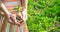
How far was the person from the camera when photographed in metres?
1.48

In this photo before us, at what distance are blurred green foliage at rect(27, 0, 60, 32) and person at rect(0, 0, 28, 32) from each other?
1.13m

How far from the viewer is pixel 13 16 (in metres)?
1.47

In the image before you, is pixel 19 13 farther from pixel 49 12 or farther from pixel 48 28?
pixel 49 12

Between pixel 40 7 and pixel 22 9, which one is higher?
pixel 22 9

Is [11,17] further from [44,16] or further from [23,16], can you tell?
[44,16]

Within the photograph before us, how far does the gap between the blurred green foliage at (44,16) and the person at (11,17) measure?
1126 millimetres

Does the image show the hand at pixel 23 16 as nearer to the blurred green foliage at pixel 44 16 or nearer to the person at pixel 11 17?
the person at pixel 11 17

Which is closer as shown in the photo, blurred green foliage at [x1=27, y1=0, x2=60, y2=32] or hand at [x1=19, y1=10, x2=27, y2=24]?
hand at [x1=19, y1=10, x2=27, y2=24]

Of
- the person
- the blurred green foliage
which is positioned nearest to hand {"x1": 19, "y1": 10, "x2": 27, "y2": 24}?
the person

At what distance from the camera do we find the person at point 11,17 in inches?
58.2

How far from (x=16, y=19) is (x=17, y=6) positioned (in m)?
0.21

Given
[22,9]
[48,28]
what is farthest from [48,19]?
[22,9]

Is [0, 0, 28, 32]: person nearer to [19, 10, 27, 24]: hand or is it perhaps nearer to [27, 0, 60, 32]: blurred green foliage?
[19, 10, 27, 24]: hand

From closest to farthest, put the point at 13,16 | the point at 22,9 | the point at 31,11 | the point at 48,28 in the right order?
1. the point at 13,16
2. the point at 22,9
3. the point at 48,28
4. the point at 31,11
